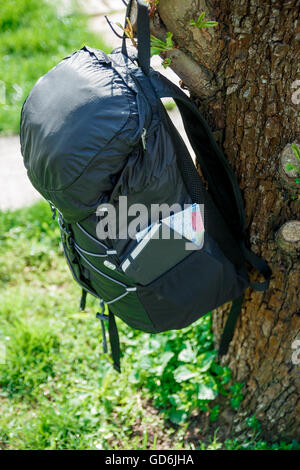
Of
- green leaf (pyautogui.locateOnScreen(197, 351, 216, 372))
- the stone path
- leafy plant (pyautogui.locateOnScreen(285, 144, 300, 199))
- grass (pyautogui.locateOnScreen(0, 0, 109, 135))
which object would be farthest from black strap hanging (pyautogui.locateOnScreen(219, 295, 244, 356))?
grass (pyautogui.locateOnScreen(0, 0, 109, 135))

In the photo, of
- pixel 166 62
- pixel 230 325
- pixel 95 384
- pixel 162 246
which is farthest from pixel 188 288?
pixel 95 384

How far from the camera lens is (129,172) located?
4.45ft

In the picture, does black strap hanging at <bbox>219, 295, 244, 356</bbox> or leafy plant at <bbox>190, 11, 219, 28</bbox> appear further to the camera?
black strap hanging at <bbox>219, 295, 244, 356</bbox>

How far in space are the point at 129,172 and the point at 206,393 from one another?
112cm

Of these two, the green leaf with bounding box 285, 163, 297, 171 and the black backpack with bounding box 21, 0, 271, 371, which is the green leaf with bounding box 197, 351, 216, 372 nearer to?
the black backpack with bounding box 21, 0, 271, 371

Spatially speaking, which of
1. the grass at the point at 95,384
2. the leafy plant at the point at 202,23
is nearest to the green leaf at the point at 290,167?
the leafy plant at the point at 202,23

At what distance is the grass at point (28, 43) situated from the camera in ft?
13.4

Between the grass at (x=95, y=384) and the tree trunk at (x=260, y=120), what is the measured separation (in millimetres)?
291

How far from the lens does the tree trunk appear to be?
137 cm

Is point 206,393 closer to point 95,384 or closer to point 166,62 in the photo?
point 95,384

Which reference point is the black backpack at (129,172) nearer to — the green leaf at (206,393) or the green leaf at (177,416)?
the green leaf at (206,393)

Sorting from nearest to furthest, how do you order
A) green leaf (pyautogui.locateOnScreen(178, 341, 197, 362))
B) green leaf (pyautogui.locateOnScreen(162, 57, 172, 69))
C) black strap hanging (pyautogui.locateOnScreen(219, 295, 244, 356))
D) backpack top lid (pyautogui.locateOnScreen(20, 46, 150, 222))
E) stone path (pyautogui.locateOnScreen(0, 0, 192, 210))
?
backpack top lid (pyautogui.locateOnScreen(20, 46, 150, 222))
green leaf (pyautogui.locateOnScreen(162, 57, 172, 69))
black strap hanging (pyautogui.locateOnScreen(219, 295, 244, 356))
green leaf (pyautogui.locateOnScreen(178, 341, 197, 362))
stone path (pyautogui.locateOnScreen(0, 0, 192, 210))

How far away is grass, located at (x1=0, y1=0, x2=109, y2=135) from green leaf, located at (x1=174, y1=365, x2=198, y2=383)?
2.58m
